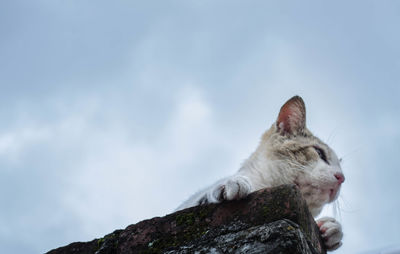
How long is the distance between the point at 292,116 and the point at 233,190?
1.67m

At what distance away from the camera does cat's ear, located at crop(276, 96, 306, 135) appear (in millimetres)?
3461

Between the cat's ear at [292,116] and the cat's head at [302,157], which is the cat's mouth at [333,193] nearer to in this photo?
the cat's head at [302,157]

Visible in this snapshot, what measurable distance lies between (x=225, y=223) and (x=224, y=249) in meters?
0.18

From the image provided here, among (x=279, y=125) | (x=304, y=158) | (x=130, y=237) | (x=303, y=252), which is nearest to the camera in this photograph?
(x=303, y=252)

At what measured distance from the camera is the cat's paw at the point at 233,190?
198cm

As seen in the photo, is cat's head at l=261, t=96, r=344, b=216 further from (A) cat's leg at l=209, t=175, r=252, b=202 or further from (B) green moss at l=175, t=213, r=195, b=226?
(B) green moss at l=175, t=213, r=195, b=226

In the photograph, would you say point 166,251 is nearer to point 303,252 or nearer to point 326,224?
point 303,252

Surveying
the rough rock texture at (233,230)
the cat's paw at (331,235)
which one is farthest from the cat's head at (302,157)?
the rough rock texture at (233,230)

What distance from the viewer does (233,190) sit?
1.98 meters

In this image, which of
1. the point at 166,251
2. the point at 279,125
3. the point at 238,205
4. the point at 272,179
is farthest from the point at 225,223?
the point at 279,125

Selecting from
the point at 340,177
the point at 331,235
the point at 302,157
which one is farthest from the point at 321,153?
the point at 331,235

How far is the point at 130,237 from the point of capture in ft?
6.97

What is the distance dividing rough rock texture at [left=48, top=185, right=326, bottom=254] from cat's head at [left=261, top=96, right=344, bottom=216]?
2.65 ft

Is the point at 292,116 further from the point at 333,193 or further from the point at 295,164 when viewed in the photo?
the point at 333,193
